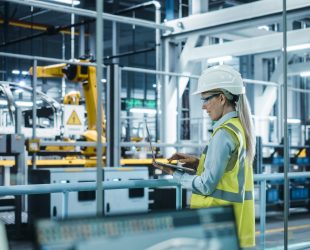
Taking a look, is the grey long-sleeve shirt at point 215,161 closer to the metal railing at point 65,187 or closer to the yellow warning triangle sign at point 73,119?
the metal railing at point 65,187

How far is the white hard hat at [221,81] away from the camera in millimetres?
2461

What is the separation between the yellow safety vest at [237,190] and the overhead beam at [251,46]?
264 inches

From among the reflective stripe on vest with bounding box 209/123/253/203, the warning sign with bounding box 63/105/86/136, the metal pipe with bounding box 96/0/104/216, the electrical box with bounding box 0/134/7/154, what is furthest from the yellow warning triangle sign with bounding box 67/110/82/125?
the metal pipe with bounding box 96/0/104/216

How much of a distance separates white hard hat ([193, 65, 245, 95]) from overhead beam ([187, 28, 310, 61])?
21.7 ft

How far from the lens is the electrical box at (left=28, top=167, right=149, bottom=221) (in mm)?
6324

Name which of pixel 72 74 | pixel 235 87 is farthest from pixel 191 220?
pixel 72 74

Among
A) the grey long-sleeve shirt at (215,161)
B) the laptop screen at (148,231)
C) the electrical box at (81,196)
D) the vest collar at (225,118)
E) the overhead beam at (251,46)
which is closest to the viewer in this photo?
the laptop screen at (148,231)

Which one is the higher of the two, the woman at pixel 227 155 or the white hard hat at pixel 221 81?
the white hard hat at pixel 221 81

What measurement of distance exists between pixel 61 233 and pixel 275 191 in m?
8.69

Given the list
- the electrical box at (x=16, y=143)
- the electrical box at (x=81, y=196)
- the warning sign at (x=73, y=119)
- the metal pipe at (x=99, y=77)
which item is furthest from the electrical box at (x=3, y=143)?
the metal pipe at (x=99, y=77)

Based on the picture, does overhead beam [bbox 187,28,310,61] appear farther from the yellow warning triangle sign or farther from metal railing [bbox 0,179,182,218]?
metal railing [bbox 0,179,182,218]

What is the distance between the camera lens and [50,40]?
23734 mm

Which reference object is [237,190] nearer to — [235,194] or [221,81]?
[235,194]

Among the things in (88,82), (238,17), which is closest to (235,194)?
(88,82)
